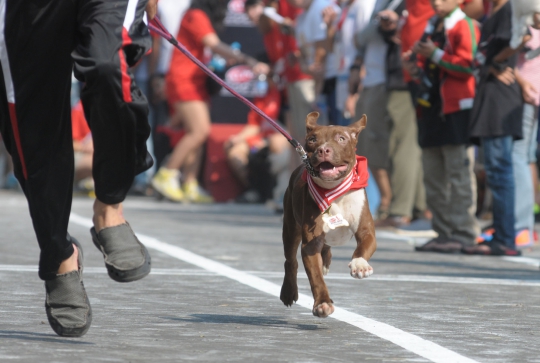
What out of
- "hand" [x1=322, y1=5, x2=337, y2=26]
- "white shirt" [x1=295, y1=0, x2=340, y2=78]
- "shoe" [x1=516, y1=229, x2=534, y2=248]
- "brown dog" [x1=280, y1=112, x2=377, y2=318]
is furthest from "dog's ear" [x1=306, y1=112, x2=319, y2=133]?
"white shirt" [x1=295, y1=0, x2=340, y2=78]

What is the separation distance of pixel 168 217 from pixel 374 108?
2.60 meters

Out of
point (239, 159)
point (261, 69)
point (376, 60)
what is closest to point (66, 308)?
point (376, 60)

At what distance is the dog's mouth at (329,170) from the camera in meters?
4.87

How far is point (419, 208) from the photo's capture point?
11.5 m

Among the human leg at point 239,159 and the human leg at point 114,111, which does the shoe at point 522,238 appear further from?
the human leg at point 239,159

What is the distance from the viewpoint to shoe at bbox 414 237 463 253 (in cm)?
889

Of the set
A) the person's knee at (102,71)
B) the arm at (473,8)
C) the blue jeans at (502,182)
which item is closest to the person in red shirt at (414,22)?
the arm at (473,8)

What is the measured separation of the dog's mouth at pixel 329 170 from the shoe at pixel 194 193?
35.1 feet

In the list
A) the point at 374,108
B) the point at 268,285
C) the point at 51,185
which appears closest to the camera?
the point at 51,185

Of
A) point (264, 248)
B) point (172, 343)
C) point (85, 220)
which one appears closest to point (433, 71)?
point (264, 248)

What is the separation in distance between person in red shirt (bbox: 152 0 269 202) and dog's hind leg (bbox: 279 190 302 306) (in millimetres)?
9922

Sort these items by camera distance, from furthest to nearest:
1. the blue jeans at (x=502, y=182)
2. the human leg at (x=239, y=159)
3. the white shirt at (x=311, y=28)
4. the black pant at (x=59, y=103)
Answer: the human leg at (x=239, y=159), the white shirt at (x=311, y=28), the blue jeans at (x=502, y=182), the black pant at (x=59, y=103)

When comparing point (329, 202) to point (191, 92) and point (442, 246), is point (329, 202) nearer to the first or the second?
point (442, 246)

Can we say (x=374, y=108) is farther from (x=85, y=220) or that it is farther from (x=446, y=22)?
(x=85, y=220)
